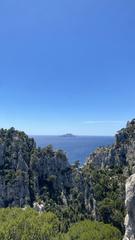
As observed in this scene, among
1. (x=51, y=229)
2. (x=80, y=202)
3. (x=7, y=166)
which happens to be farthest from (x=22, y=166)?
(x=51, y=229)

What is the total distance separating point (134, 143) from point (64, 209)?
36.7 metres

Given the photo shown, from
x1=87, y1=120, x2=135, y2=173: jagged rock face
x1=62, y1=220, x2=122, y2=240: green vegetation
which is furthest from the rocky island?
x1=62, y1=220, x2=122, y2=240: green vegetation

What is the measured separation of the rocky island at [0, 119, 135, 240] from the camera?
87.9 metres

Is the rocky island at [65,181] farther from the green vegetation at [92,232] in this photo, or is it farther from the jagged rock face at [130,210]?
the jagged rock face at [130,210]

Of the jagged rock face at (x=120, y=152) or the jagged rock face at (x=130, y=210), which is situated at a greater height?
the jagged rock face at (x=120, y=152)

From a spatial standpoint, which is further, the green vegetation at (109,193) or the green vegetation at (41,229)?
the green vegetation at (109,193)

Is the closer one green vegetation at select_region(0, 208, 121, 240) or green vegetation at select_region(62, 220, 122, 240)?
green vegetation at select_region(0, 208, 121, 240)

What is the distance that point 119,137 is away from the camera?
119125 millimetres

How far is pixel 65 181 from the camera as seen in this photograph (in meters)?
103

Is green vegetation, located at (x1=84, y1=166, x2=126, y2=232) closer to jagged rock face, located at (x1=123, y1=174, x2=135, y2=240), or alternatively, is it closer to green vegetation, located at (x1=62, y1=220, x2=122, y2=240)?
green vegetation, located at (x1=62, y1=220, x2=122, y2=240)

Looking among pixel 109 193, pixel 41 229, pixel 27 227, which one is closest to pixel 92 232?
pixel 41 229

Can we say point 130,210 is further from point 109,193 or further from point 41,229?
point 109,193

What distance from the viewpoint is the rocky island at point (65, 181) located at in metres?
87.9

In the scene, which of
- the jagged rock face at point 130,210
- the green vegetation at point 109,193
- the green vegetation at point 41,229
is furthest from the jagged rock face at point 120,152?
the jagged rock face at point 130,210
